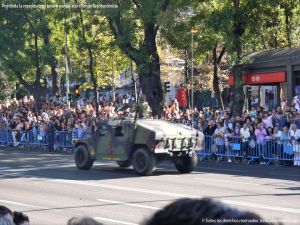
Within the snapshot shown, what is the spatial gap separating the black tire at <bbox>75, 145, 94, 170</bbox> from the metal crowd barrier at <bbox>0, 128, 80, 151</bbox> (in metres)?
8.35

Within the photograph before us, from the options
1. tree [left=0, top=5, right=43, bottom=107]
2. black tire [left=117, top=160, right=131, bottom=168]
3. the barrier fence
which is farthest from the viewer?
tree [left=0, top=5, right=43, bottom=107]

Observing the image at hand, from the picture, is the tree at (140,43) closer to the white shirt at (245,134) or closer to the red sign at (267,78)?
the red sign at (267,78)

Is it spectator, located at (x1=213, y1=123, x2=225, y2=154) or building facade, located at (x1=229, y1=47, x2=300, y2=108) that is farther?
building facade, located at (x1=229, y1=47, x2=300, y2=108)

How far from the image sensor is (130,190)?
56.0 ft

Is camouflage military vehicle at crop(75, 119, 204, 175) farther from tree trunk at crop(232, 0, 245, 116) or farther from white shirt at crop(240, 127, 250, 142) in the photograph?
tree trunk at crop(232, 0, 245, 116)

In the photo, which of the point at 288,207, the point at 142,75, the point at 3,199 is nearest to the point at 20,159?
the point at 142,75

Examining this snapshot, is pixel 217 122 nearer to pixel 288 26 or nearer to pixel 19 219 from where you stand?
pixel 288 26

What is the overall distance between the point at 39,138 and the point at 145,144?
50.6 ft

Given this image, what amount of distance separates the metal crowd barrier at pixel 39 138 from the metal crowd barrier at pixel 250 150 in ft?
26.2

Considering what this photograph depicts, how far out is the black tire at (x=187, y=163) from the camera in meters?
21.5

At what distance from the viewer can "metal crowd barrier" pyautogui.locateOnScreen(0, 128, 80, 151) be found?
33.3m

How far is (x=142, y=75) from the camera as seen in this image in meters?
33.9

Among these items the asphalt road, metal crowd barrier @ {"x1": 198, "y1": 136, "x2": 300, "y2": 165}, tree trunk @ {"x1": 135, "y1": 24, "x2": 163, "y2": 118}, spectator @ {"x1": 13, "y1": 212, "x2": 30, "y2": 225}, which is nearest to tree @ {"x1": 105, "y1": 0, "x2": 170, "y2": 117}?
tree trunk @ {"x1": 135, "y1": 24, "x2": 163, "y2": 118}

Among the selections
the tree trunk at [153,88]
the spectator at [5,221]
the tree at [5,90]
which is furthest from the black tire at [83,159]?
the tree at [5,90]
